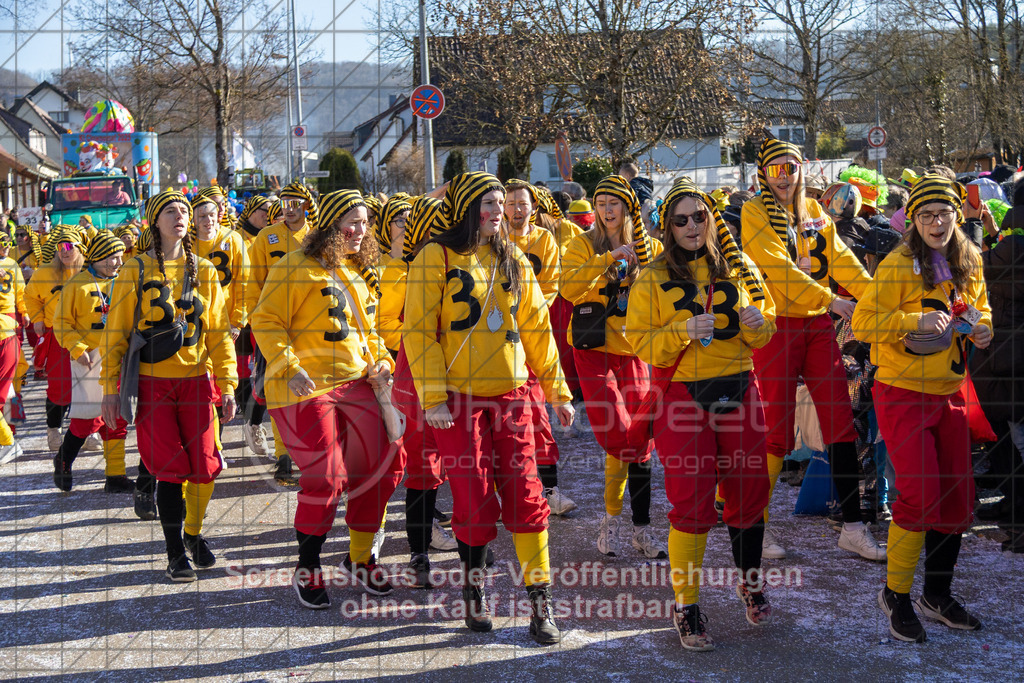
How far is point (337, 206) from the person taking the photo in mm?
4566

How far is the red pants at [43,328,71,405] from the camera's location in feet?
24.0

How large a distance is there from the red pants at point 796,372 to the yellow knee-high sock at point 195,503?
9.41ft

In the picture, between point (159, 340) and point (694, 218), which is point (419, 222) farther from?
point (694, 218)

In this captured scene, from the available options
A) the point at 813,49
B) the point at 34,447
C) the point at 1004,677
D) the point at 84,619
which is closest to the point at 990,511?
the point at 1004,677

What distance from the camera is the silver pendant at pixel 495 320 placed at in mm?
4203

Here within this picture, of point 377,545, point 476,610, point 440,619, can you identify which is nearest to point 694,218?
point 476,610

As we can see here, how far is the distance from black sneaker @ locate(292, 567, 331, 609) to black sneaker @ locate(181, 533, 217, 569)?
32.1 inches

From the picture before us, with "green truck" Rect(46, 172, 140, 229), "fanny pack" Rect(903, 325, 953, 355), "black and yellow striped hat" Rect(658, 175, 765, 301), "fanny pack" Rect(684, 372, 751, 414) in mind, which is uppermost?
"green truck" Rect(46, 172, 140, 229)

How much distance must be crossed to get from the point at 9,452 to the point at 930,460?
6.59m

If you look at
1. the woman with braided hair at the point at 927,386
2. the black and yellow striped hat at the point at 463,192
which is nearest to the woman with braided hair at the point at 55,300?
the black and yellow striped hat at the point at 463,192

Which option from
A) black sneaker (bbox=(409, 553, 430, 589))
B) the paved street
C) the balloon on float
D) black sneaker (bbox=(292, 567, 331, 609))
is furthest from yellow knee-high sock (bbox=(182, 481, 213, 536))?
the balloon on float

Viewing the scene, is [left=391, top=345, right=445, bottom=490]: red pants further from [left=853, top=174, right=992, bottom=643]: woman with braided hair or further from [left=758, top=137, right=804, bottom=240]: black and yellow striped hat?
[left=853, top=174, right=992, bottom=643]: woman with braided hair

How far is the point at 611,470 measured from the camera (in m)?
5.20

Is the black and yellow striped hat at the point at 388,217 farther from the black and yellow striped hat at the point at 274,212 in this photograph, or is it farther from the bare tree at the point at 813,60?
the bare tree at the point at 813,60
